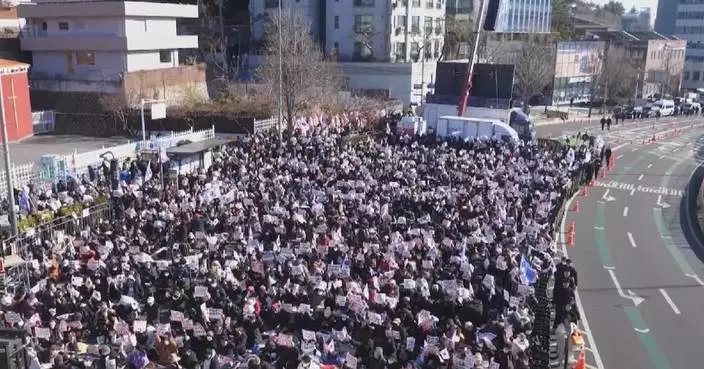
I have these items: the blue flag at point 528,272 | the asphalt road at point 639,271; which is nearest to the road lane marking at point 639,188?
the asphalt road at point 639,271

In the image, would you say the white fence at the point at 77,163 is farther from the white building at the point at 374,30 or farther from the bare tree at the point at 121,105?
the white building at the point at 374,30

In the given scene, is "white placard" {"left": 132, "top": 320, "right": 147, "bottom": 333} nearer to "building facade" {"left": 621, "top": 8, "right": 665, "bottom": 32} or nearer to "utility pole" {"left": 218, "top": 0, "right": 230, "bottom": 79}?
"utility pole" {"left": 218, "top": 0, "right": 230, "bottom": 79}

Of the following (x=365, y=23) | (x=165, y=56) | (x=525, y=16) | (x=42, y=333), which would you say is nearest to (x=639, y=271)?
(x=42, y=333)

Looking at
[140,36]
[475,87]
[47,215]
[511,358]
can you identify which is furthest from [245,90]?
[511,358]

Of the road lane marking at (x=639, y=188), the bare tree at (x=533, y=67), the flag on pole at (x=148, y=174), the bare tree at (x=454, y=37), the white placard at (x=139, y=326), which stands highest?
the bare tree at (x=454, y=37)

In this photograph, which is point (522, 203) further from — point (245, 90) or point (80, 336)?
point (245, 90)

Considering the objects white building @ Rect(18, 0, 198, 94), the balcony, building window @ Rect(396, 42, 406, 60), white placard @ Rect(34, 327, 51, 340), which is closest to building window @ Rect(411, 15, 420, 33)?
building window @ Rect(396, 42, 406, 60)
